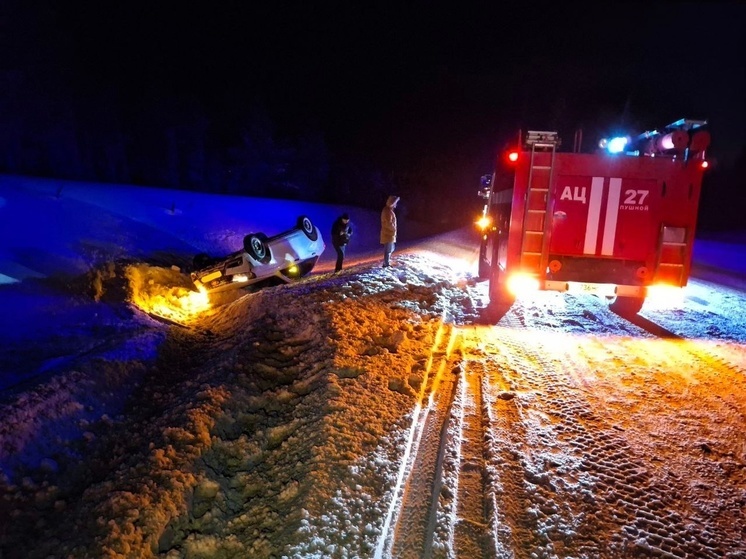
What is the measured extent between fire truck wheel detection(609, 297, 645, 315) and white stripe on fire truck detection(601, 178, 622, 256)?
187 centimetres

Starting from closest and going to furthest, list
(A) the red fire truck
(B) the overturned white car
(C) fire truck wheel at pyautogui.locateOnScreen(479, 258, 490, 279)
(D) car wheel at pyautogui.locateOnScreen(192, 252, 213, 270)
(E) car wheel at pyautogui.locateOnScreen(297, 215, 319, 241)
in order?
(A) the red fire truck, (B) the overturned white car, (C) fire truck wheel at pyautogui.locateOnScreen(479, 258, 490, 279), (D) car wheel at pyautogui.locateOnScreen(192, 252, 213, 270), (E) car wheel at pyautogui.locateOnScreen(297, 215, 319, 241)

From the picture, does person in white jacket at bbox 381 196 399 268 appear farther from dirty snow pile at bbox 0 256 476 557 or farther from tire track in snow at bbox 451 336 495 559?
tire track in snow at bbox 451 336 495 559

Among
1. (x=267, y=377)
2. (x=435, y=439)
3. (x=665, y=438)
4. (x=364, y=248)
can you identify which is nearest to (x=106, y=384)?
(x=267, y=377)

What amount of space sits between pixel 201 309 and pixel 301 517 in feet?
25.3

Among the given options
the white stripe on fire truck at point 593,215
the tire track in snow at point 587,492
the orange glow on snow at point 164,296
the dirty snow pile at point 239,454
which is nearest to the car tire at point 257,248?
the orange glow on snow at point 164,296

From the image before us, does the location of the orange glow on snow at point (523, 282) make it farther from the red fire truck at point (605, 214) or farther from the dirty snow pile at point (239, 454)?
the dirty snow pile at point (239, 454)

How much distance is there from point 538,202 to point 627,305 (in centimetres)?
302

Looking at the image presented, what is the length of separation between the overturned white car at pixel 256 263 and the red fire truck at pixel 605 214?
5.36 m

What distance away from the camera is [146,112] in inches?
1630

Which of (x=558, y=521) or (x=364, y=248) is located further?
(x=364, y=248)

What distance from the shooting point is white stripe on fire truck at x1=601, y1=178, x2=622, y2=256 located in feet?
21.8

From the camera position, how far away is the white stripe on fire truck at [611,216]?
21.8 ft

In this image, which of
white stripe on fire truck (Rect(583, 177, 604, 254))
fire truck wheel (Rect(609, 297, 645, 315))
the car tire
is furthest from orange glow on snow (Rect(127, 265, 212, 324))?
fire truck wheel (Rect(609, 297, 645, 315))

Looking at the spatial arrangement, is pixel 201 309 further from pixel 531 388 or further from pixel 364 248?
pixel 364 248
